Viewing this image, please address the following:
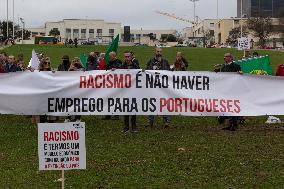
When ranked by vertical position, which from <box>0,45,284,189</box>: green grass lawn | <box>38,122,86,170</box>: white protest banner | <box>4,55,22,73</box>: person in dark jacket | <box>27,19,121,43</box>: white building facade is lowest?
<box>0,45,284,189</box>: green grass lawn

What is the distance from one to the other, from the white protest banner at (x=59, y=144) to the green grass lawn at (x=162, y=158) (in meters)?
1.26

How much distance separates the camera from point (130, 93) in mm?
14422

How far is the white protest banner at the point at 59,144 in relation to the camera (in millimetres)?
8367

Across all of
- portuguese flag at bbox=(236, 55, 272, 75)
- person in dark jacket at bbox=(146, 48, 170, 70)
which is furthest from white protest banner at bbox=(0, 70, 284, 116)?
portuguese flag at bbox=(236, 55, 272, 75)

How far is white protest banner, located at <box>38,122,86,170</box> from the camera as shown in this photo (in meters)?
8.37

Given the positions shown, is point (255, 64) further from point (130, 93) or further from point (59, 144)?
point (59, 144)

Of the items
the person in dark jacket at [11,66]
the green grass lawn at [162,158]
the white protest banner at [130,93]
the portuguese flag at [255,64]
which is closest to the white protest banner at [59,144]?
the green grass lawn at [162,158]

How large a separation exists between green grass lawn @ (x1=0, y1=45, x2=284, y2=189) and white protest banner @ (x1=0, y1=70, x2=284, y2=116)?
66 cm

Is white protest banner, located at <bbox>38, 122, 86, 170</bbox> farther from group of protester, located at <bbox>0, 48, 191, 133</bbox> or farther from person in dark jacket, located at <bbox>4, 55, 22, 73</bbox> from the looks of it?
person in dark jacket, located at <bbox>4, 55, 22, 73</bbox>

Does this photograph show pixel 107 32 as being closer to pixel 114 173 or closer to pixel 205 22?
pixel 205 22

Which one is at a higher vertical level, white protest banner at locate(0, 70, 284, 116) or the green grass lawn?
white protest banner at locate(0, 70, 284, 116)

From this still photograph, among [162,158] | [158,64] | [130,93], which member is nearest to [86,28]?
[158,64]

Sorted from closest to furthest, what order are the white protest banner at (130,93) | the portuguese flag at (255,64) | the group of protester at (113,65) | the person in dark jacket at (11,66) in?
the white protest banner at (130,93)
the group of protester at (113,65)
the person in dark jacket at (11,66)
the portuguese flag at (255,64)

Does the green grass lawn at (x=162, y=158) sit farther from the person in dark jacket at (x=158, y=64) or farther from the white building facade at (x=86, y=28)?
the white building facade at (x=86, y=28)
